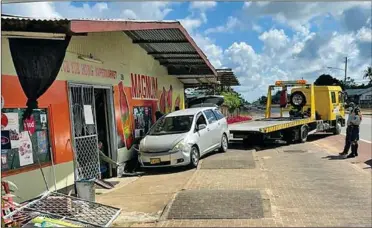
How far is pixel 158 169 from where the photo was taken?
41.9 feet

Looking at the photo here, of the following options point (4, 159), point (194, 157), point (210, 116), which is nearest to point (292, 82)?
point (210, 116)

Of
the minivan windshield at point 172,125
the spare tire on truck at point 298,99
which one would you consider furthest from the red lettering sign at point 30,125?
the spare tire on truck at point 298,99

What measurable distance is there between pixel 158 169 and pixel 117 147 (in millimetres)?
1648

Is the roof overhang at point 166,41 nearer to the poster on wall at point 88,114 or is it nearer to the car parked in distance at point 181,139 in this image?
the poster on wall at point 88,114

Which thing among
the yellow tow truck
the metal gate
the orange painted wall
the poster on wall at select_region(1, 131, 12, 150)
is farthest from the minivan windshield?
the poster on wall at select_region(1, 131, 12, 150)

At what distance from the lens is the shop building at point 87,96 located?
23.5 ft

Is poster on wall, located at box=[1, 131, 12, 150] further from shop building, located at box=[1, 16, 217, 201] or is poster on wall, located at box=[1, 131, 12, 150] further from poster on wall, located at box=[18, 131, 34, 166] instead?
poster on wall, located at box=[18, 131, 34, 166]

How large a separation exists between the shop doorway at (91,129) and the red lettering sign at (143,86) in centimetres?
183

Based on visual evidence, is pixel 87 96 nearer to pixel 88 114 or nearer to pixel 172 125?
pixel 88 114

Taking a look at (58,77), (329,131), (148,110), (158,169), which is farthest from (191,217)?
(329,131)

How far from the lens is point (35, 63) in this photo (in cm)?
787

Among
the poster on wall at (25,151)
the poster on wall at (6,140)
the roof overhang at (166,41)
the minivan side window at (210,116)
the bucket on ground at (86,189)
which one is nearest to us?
the poster on wall at (6,140)

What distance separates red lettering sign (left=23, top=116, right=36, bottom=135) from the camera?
24.7ft

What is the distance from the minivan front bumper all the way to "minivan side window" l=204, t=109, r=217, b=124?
2.52 meters
